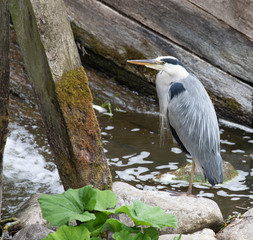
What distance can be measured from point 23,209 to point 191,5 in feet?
9.43

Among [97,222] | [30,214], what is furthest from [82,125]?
[30,214]

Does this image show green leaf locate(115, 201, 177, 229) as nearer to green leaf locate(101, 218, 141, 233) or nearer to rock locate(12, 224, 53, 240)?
green leaf locate(101, 218, 141, 233)

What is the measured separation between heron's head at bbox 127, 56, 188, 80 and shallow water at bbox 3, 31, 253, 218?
0.91 meters

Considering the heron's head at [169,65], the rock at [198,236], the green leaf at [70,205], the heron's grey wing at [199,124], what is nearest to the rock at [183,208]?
the rock at [198,236]

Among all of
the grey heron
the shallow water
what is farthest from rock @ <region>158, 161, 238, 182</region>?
the grey heron

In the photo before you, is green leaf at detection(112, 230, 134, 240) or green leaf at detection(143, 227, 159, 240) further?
green leaf at detection(143, 227, 159, 240)

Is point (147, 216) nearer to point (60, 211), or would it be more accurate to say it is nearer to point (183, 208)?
point (60, 211)

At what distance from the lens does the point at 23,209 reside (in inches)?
130

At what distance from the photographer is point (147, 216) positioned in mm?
2299

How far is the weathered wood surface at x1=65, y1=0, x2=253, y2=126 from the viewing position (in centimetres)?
500

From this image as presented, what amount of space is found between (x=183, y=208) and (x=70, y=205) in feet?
4.08

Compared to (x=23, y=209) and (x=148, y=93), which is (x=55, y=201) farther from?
(x=148, y=93)

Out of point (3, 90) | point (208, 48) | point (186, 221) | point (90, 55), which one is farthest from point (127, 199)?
point (90, 55)

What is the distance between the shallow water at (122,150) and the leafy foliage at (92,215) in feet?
4.50
